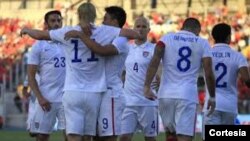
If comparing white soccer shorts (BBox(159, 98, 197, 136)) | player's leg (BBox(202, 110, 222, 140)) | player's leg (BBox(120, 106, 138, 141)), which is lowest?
player's leg (BBox(120, 106, 138, 141))

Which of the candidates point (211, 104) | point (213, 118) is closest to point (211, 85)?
point (211, 104)

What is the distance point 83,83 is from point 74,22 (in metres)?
30.2

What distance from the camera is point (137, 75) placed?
12.6 meters

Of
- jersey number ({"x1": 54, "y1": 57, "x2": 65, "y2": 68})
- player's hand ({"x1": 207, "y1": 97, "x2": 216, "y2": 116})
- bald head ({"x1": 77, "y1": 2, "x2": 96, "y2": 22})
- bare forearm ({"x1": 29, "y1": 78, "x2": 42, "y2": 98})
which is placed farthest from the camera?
jersey number ({"x1": 54, "y1": 57, "x2": 65, "y2": 68})

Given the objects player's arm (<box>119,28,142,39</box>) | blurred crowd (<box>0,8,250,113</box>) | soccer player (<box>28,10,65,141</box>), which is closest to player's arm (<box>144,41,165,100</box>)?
player's arm (<box>119,28,142,39</box>)

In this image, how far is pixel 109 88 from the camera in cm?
907

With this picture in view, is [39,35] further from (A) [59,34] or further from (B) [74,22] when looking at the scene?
(B) [74,22]

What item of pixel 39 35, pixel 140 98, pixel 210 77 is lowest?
pixel 140 98

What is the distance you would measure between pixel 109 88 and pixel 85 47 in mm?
580

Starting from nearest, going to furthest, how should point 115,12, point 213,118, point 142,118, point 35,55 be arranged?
point 115,12 < point 213,118 < point 35,55 < point 142,118

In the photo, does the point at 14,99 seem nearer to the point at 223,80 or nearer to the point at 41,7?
the point at 41,7

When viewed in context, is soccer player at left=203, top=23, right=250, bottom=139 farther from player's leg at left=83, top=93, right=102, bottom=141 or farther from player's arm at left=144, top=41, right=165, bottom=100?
player's leg at left=83, top=93, right=102, bottom=141

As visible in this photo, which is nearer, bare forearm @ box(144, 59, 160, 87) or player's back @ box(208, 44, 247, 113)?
bare forearm @ box(144, 59, 160, 87)

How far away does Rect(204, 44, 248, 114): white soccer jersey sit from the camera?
10.9 m
